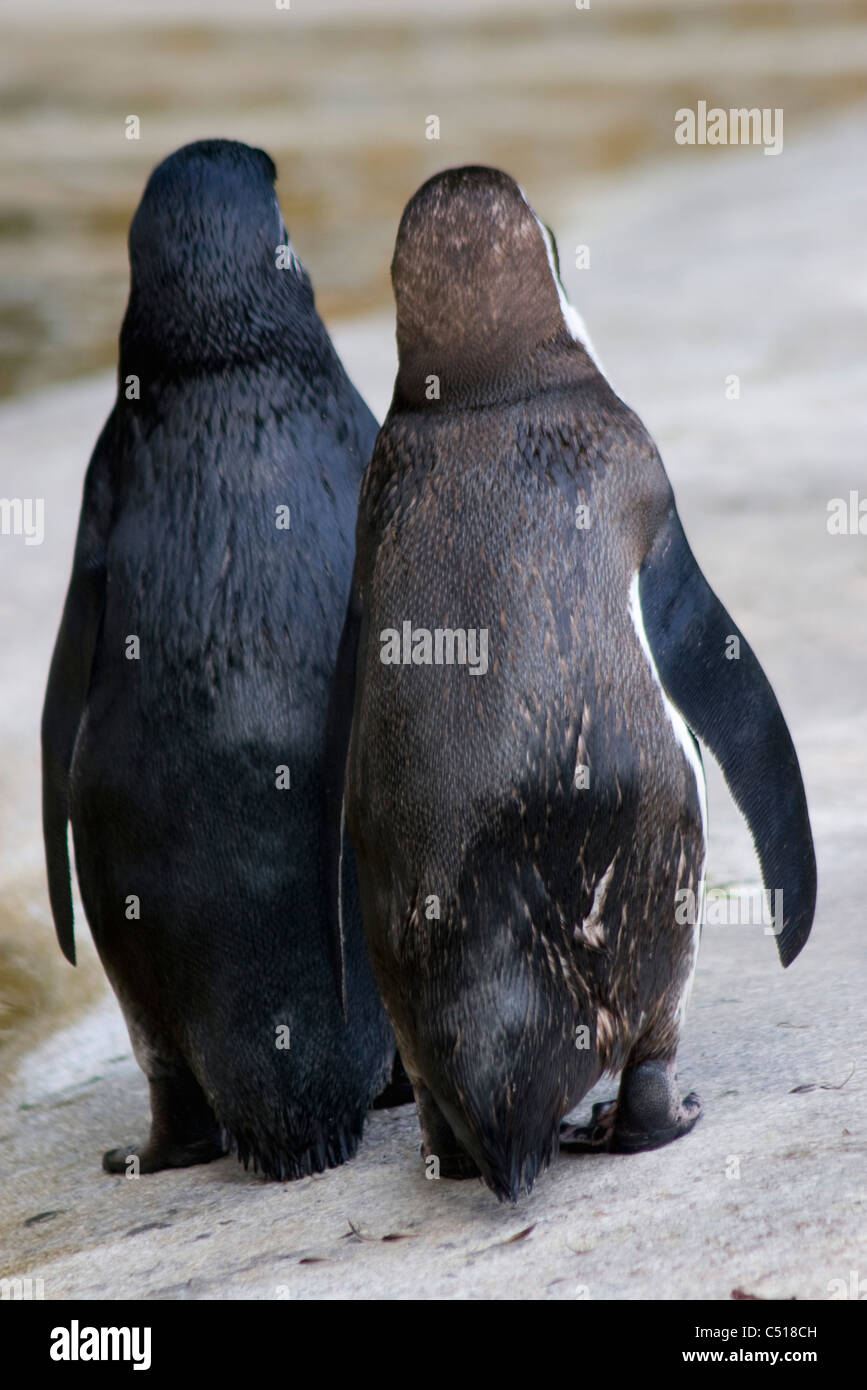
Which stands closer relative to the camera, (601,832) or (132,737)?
(601,832)

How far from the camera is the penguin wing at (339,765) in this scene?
2.54 meters

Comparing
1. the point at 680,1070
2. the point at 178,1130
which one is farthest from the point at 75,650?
the point at 680,1070

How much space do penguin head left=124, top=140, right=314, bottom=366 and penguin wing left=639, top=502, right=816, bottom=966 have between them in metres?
0.74

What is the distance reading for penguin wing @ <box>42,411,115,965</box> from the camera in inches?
112

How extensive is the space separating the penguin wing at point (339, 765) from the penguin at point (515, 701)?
0.21 feet

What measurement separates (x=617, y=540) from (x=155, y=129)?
12.8m

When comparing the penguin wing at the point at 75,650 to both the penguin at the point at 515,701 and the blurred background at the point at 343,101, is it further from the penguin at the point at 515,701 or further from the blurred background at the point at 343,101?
the blurred background at the point at 343,101

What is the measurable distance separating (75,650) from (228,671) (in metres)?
0.34

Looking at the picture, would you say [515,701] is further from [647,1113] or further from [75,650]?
[75,650]

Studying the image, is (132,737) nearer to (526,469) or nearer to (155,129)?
(526,469)

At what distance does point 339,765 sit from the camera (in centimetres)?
260

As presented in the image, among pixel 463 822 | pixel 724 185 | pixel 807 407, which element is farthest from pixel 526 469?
pixel 724 185

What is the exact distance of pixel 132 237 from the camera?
2811mm

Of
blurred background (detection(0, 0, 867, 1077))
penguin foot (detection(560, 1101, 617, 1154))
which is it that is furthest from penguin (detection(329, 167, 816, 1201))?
blurred background (detection(0, 0, 867, 1077))
